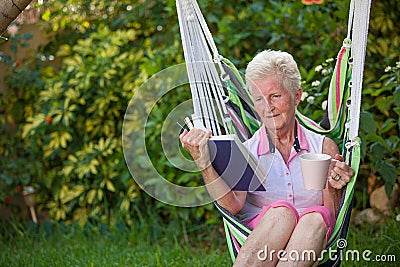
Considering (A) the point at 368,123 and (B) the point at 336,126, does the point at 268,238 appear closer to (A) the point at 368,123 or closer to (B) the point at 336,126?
(B) the point at 336,126

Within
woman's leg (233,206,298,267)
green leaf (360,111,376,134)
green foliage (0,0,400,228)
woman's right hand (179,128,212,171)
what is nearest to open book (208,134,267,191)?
woman's right hand (179,128,212,171)

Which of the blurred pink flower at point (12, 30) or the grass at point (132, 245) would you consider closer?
the grass at point (132, 245)

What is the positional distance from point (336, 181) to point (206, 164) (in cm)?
43

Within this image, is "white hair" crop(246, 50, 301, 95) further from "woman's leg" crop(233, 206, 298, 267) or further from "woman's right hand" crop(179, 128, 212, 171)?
"woman's leg" crop(233, 206, 298, 267)

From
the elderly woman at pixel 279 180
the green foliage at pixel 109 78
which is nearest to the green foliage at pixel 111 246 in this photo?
the green foliage at pixel 109 78

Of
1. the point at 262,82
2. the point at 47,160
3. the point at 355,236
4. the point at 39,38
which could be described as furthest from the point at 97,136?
the point at 262,82

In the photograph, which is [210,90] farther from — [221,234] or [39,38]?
[39,38]

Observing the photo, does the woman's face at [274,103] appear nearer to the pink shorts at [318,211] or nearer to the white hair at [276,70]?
the white hair at [276,70]

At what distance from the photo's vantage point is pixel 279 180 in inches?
88.5

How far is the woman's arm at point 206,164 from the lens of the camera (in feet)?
6.82

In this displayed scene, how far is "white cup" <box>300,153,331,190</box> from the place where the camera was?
209cm

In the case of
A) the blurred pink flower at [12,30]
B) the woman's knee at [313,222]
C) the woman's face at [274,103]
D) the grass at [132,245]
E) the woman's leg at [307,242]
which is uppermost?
the blurred pink flower at [12,30]

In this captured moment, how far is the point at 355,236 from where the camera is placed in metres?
3.16

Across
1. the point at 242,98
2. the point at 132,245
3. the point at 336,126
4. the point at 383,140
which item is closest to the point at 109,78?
the point at 132,245
